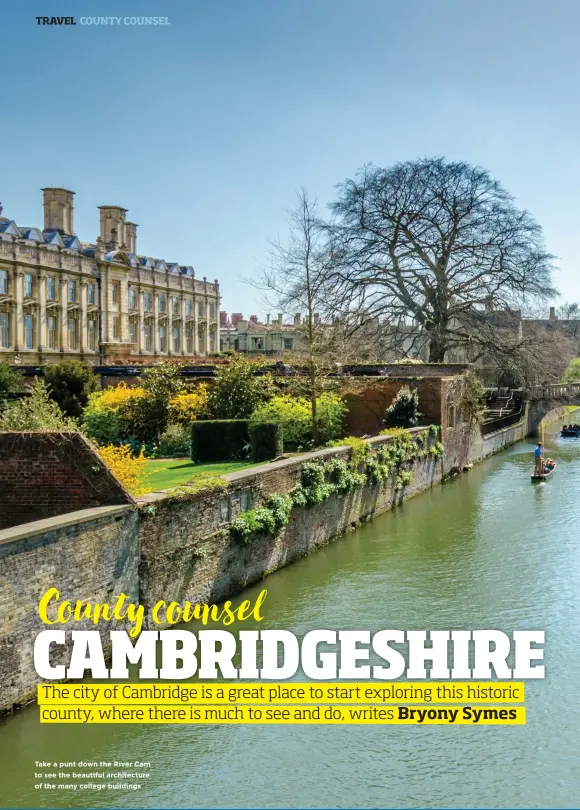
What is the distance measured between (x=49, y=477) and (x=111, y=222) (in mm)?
68905

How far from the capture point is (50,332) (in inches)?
2498

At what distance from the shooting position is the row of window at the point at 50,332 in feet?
192

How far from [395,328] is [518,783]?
110 feet

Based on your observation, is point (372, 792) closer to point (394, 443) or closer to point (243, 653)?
point (243, 653)

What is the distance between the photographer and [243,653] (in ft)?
38.9

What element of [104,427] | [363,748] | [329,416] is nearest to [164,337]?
[104,427]

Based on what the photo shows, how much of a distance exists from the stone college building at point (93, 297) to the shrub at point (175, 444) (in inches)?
956

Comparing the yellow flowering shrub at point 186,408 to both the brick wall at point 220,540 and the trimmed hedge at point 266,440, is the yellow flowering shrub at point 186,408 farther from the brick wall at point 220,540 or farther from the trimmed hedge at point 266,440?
the brick wall at point 220,540

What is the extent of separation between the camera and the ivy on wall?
15.0 metres

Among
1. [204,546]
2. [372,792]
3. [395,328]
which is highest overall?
[395,328]

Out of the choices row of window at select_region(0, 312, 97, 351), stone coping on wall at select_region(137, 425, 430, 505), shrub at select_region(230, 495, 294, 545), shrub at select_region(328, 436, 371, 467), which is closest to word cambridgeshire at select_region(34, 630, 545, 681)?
stone coping on wall at select_region(137, 425, 430, 505)

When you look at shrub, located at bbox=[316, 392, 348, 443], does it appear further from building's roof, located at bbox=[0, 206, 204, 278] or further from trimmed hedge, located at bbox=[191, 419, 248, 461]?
building's roof, located at bbox=[0, 206, 204, 278]

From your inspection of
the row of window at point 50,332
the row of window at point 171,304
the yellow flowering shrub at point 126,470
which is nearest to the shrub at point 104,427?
the yellow flowering shrub at point 126,470

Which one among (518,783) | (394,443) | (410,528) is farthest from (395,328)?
(518,783)
